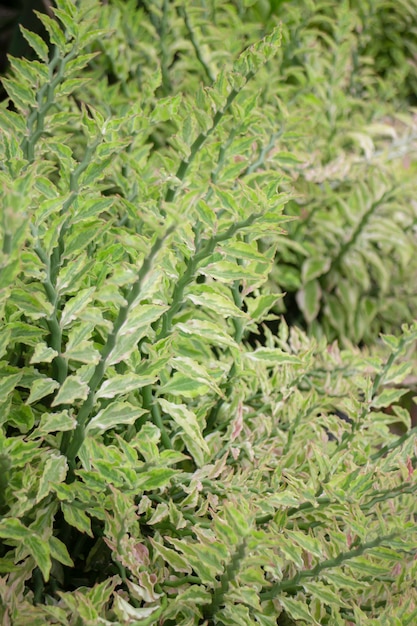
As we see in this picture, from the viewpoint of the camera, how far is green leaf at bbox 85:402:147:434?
55 cm

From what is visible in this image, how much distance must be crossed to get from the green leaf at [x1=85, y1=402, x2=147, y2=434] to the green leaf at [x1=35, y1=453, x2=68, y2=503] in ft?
0.12

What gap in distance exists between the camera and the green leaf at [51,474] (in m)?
0.52

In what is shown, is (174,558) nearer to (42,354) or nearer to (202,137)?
(42,354)

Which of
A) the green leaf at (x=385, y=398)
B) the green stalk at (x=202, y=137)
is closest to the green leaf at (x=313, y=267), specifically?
the green leaf at (x=385, y=398)

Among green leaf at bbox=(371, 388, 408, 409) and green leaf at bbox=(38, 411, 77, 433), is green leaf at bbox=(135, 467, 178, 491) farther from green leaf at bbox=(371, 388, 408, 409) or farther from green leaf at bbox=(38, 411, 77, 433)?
green leaf at bbox=(371, 388, 408, 409)

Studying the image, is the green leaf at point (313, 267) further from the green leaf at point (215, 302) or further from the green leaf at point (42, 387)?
the green leaf at point (42, 387)

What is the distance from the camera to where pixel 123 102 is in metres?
1.26

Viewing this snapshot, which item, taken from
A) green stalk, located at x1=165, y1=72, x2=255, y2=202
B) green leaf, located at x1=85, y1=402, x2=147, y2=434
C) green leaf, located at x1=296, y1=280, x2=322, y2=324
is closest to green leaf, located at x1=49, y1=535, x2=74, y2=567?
green leaf, located at x1=85, y1=402, x2=147, y2=434

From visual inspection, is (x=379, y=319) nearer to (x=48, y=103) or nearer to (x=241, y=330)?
(x=241, y=330)

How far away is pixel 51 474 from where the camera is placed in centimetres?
54

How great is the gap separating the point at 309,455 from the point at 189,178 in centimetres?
37

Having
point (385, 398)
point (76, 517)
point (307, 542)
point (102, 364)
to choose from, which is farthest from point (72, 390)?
point (385, 398)

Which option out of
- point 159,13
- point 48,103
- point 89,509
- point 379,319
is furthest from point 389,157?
point 89,509

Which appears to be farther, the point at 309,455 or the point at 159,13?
the point at 159,13
